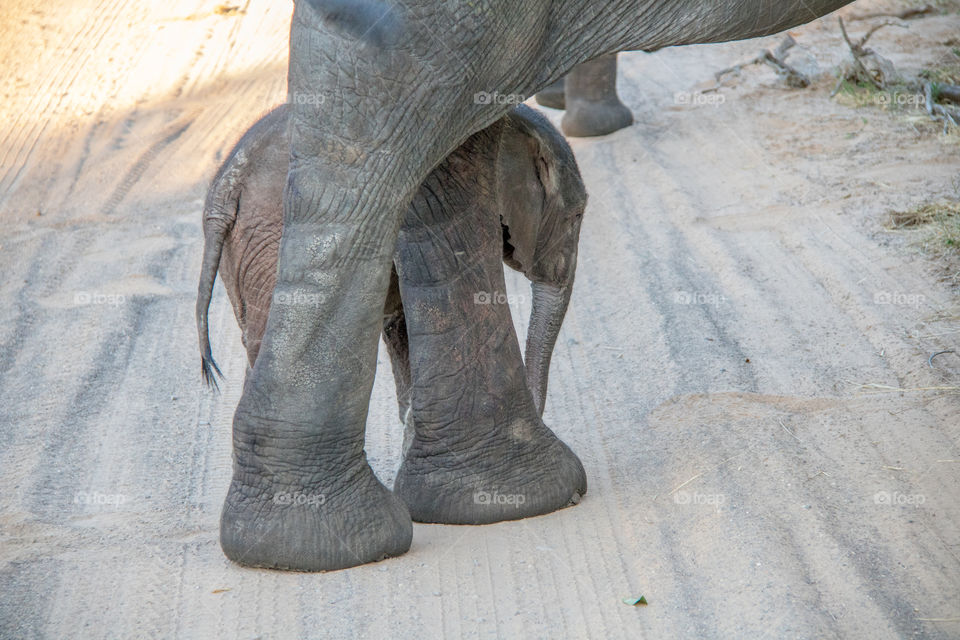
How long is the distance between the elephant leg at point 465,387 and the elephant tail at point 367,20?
0.68m

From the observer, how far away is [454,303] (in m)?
3.09

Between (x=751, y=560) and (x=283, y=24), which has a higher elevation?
(x=751, y=560)

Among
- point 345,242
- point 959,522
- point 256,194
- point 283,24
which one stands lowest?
point 283,24

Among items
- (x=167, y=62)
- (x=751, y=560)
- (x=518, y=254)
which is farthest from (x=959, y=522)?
(x=167, y=62)

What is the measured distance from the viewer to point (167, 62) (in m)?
9.95

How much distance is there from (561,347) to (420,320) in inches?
70.4

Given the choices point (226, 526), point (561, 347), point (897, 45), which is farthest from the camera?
point (897, 45)

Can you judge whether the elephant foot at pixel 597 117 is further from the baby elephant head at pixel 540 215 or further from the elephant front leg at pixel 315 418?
the elephant front leg at pixel 315 418

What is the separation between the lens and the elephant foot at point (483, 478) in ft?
10.4

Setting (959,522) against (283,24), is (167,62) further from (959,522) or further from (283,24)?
(959,522)

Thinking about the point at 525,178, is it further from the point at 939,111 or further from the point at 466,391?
the point at 939,111

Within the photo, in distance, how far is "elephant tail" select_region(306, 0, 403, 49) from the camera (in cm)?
235

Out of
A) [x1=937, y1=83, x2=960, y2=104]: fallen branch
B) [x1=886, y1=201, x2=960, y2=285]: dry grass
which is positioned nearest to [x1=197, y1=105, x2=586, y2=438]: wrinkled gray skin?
[x1=886, y1=201, x2=960, y2=285]: dry grass

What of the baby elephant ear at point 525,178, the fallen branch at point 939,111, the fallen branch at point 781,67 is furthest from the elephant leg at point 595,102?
the baby elephant ear at point 525,178
